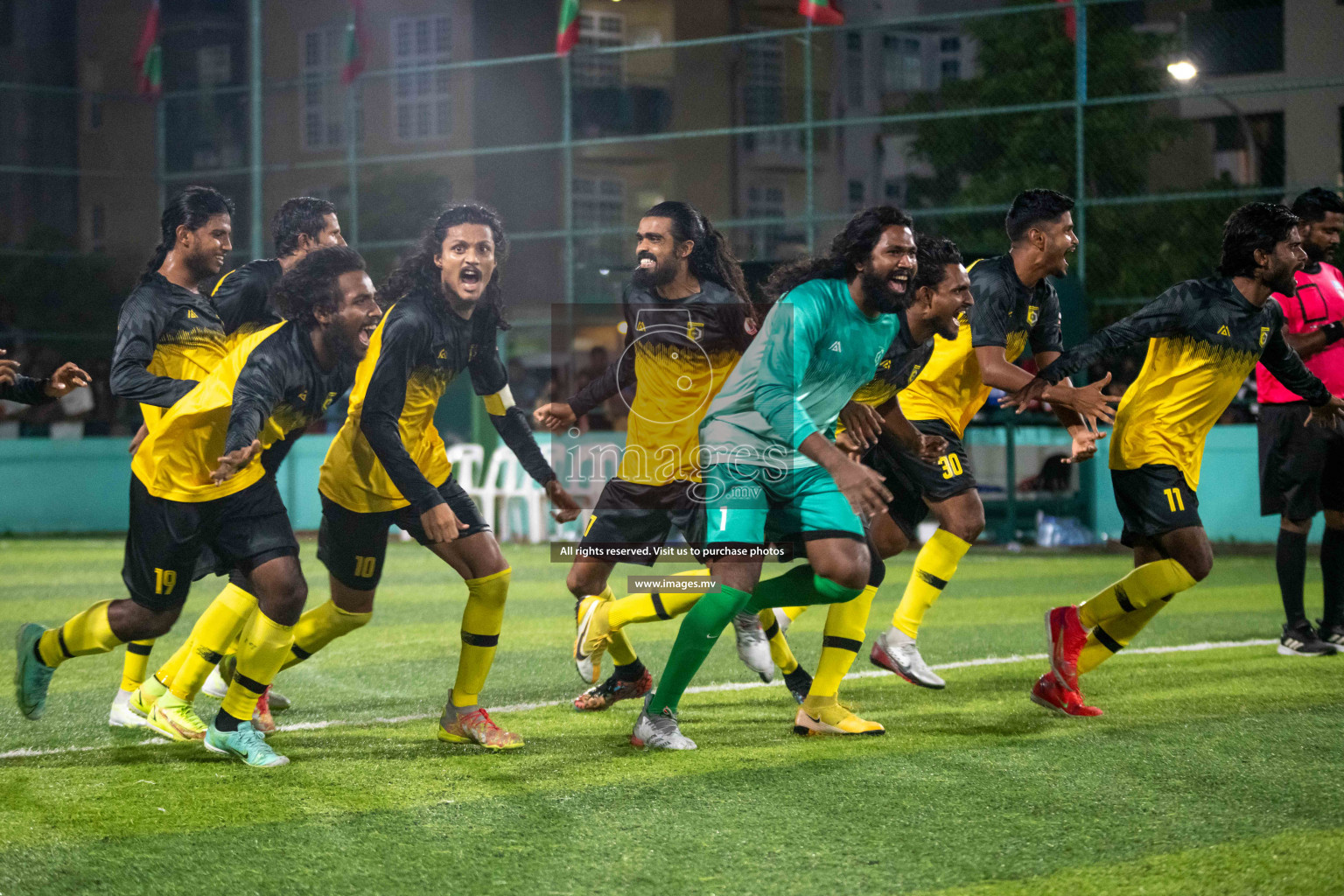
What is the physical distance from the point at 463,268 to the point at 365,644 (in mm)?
3718

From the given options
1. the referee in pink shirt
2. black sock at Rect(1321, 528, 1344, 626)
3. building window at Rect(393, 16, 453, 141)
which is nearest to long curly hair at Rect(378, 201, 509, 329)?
the referee in pink shirt

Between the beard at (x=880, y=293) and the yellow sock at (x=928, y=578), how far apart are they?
73.0 inches

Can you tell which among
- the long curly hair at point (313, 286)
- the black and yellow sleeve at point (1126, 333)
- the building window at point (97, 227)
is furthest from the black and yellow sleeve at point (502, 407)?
the building window at point (97, 227)

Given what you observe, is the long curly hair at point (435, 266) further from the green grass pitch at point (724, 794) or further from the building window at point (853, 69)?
the building window at point (853, 69)

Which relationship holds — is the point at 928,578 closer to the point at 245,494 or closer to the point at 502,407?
the point at 502,407

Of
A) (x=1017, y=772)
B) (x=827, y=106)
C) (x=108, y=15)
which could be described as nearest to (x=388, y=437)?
(x=1017, y=772)

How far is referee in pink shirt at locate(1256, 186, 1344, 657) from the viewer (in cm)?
740

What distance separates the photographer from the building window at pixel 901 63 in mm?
38172

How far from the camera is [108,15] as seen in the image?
37188 millimetres

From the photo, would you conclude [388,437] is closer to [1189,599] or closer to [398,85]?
[1189,599]

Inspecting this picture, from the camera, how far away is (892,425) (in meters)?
5.95

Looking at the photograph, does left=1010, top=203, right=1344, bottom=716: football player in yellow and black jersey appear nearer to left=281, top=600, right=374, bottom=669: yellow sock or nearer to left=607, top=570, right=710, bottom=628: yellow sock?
left=607, top=570, right=710, bottom=628: yellow sock

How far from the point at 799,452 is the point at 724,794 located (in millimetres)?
1214

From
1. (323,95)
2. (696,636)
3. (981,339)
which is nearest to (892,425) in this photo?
(981,339)
